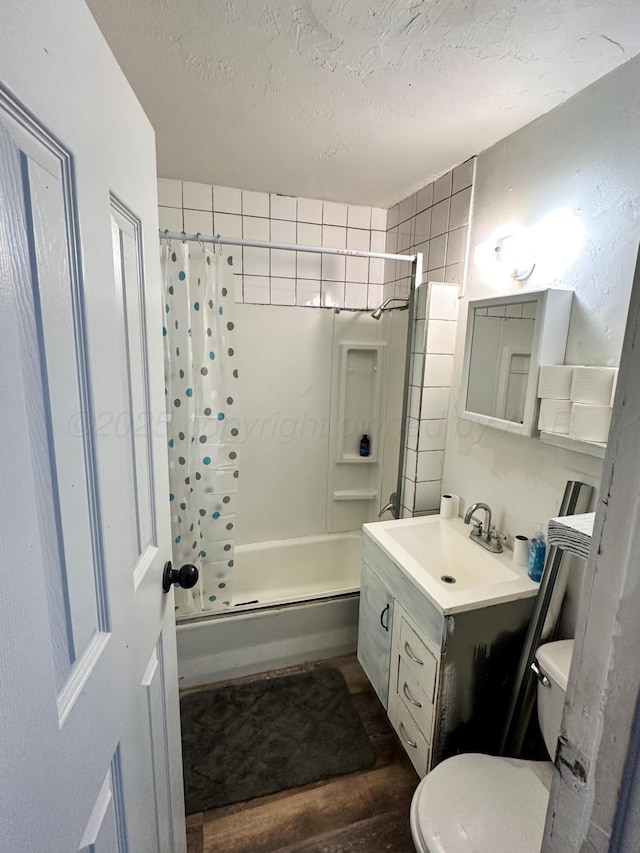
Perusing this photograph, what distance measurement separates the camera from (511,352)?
4.89ft

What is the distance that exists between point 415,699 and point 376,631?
0.32m

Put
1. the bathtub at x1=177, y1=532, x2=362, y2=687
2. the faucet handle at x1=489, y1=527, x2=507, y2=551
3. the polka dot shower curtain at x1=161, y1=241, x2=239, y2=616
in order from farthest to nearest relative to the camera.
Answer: the bathtub at x1=177, y1=532, x2=362, y2=687 → the polka dot shower curtain at x1=161, y1=241, x2=239, y2=616 → the faucet handle at x1=489, y1=527, x2=507, y2=551

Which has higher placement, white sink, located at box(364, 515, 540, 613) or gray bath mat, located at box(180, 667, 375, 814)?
white sink, located at box(364, 515, 540, 613)

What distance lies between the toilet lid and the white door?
0.66 meters

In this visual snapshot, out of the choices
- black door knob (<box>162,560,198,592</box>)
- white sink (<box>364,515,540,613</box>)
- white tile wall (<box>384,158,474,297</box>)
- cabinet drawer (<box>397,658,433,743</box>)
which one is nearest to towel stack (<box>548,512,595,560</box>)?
white sink (<box>364,515,540,613</box>)

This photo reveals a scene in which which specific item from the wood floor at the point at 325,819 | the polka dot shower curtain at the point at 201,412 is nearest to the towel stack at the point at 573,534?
the wood floor at the point at 325,819

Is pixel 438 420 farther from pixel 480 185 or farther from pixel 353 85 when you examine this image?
pixel 353 85

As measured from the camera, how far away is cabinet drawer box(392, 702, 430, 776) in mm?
1365

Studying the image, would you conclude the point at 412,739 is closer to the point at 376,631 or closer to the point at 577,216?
the point at 376,631

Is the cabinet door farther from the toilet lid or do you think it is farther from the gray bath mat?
the toilet lid

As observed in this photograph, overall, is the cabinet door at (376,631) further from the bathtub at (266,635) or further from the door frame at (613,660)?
the door frame at (613,660)

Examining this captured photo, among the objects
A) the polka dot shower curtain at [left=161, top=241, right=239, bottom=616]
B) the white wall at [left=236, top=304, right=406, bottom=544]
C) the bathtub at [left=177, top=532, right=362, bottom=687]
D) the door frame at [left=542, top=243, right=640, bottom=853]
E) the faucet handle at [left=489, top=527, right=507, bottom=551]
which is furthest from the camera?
the white wall at [left=236, top=304, right=406, bottom=544]

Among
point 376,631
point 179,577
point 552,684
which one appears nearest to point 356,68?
point 179,577

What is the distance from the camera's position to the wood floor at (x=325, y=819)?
1.27m
